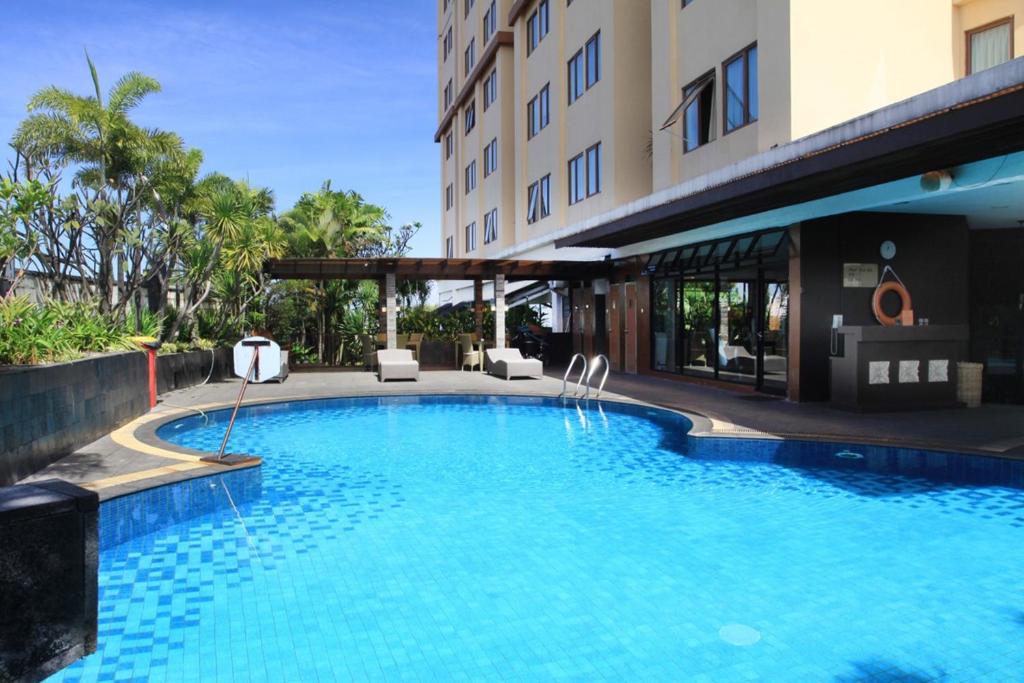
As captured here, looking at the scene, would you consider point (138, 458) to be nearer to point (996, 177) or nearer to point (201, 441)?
point (201, 441)

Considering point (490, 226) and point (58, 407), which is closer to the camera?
point (58, 407)

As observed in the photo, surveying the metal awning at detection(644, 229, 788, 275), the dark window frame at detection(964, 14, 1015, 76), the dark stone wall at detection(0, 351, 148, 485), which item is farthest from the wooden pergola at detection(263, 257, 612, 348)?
the dark window frame at detection(964, 14, 1015, 76)

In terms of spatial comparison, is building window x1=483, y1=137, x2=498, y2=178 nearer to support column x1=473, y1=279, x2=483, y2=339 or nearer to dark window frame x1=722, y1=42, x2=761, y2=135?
support column x1=473, y1=279, x2=483, y2=339

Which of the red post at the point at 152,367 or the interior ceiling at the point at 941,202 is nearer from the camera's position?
the interior ceiling at the point at 941,202

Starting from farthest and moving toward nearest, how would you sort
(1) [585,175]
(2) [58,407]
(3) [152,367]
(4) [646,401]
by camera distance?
(1) [585,175] → (4) [646,401] → (3) [152,367] → (2) [58,407]

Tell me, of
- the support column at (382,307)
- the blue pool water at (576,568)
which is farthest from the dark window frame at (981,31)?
the support column at (382,307)

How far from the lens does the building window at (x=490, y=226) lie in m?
29.8

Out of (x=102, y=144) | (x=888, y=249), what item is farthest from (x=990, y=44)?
(x=102, y=144)

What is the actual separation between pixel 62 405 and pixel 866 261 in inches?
460

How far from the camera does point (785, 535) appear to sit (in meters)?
6.06

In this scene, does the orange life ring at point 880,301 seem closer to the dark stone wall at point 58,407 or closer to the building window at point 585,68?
the building window at point 585,68

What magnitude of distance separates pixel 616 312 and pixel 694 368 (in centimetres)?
385

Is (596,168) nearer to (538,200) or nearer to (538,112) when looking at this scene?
(538,200)

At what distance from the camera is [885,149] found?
7371 millimetres
